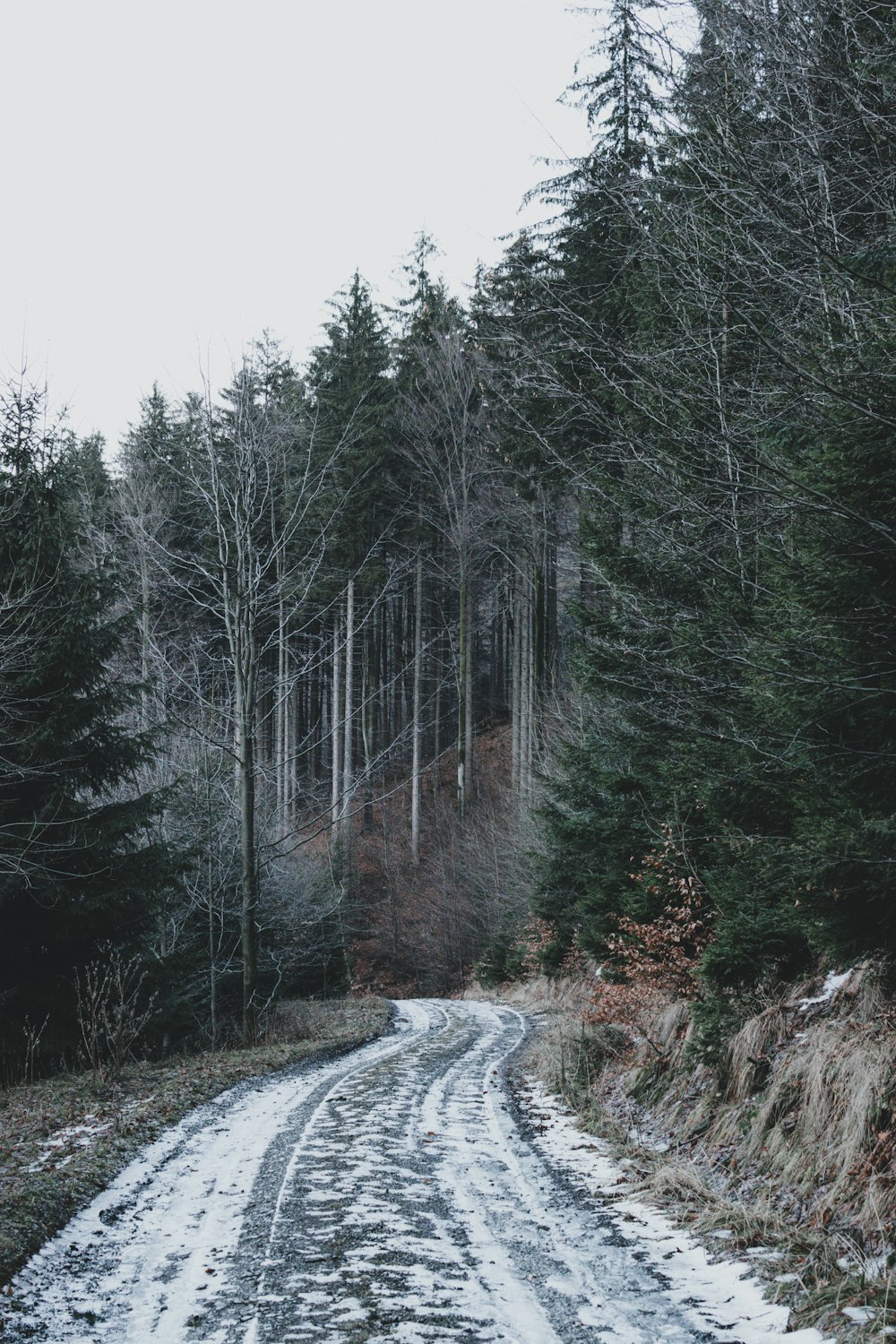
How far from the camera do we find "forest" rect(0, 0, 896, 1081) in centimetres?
517

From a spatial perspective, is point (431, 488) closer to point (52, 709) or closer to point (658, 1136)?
point (52, 709)

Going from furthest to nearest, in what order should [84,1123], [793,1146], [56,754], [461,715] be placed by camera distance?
[461,715] < [56,754] < [84,1123] < [793,1146]

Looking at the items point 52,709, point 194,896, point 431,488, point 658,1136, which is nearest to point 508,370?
point 658,1136

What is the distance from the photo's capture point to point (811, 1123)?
16.9ft

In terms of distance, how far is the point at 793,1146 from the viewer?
5.25 meters

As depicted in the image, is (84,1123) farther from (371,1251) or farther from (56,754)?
(56,754)

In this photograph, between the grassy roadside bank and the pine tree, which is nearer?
the grassy roadside bank

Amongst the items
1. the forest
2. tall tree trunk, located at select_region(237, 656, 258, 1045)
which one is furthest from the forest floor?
tall tree trunk, located at select_region(237, 656, 258, 1045)

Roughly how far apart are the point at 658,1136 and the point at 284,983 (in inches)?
738

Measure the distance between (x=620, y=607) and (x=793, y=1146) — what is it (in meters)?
4.70

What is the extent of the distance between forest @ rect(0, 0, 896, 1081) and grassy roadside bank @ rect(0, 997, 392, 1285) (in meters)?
0.77

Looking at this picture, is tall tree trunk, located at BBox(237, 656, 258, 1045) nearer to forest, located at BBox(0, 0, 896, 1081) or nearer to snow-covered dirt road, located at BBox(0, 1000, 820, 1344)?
forest, located at BBox(0, 0, 896, 1081)

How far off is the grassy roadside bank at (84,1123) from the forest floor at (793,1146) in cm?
347

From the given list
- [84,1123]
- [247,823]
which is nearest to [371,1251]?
[84,1123]
